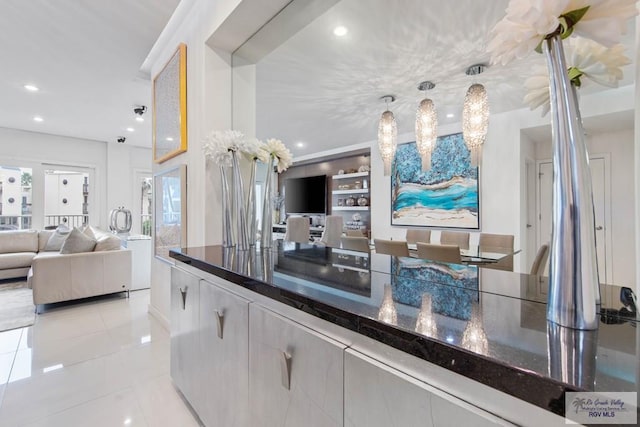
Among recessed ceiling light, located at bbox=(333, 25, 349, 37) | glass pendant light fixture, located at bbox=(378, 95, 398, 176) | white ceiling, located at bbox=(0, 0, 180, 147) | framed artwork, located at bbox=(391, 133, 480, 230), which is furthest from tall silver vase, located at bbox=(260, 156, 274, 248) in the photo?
framed artwork, located at bbox=(391, 133, 480, 230)

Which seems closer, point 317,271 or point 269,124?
point 317,271

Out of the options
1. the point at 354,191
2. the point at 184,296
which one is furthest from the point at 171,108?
the point at 354,191

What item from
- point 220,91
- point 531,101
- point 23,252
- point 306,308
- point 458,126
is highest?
point 458,126

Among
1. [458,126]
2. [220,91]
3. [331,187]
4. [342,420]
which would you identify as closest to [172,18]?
[220,91]

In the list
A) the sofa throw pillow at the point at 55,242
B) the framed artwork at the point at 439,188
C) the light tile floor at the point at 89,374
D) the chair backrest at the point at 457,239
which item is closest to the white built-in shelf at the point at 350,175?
the framed artwork at the point at 439,188

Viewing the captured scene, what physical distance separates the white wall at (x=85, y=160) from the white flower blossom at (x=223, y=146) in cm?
604

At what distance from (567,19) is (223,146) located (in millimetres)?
1705

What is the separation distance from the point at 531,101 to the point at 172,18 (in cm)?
276

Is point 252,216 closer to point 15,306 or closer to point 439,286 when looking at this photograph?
point 439,286

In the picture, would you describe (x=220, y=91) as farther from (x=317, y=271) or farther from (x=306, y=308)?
(x=306, y=308)

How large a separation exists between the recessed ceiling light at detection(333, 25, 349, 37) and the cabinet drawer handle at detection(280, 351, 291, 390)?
91.5 inches

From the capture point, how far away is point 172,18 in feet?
7.93

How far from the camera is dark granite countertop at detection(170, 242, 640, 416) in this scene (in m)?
0.45

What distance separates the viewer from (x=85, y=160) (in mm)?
6273
